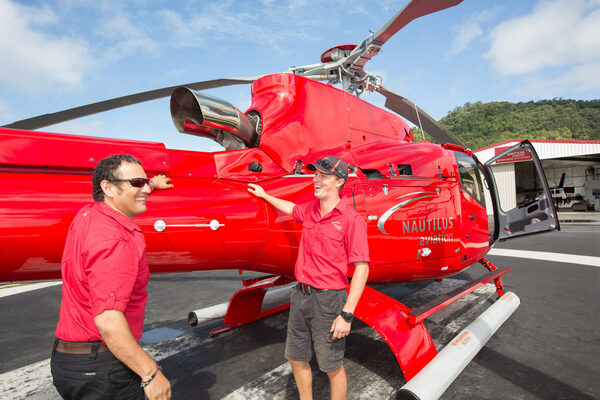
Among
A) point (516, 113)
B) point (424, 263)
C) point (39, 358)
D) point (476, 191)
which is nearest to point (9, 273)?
point (39, 358)

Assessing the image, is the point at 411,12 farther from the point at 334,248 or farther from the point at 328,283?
the point at 328,283

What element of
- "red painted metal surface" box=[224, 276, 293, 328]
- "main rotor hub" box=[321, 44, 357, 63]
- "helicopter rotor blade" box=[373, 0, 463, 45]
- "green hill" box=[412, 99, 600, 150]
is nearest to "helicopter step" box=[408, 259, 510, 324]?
"red painted metal surface" box=[224, 276, 293, 328]

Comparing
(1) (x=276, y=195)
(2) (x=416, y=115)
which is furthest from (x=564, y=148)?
(1) (x=276, y=195)

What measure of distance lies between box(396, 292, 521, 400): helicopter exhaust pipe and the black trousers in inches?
77.8

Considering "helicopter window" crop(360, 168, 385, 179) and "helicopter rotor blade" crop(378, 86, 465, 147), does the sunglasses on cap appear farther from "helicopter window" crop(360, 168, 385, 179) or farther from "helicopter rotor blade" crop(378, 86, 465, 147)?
"helicopter rotor blade" crop(378, 86, 465, 147)

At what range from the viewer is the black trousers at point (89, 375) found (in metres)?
1.44

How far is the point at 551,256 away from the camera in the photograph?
906 cm

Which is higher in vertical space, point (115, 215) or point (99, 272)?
point (115, 215)

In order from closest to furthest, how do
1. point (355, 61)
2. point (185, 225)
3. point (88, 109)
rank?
1. point (185, 225)
2. point (88, 109)
3. point (355, 61)

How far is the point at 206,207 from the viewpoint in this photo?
280 centimetres

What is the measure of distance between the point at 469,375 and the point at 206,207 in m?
2.94

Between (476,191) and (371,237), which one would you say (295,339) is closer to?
(371,237)

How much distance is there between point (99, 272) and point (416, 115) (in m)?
5.56

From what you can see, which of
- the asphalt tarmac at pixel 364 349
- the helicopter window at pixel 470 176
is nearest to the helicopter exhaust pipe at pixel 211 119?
the asphalt tarmac at pixel 364 349
